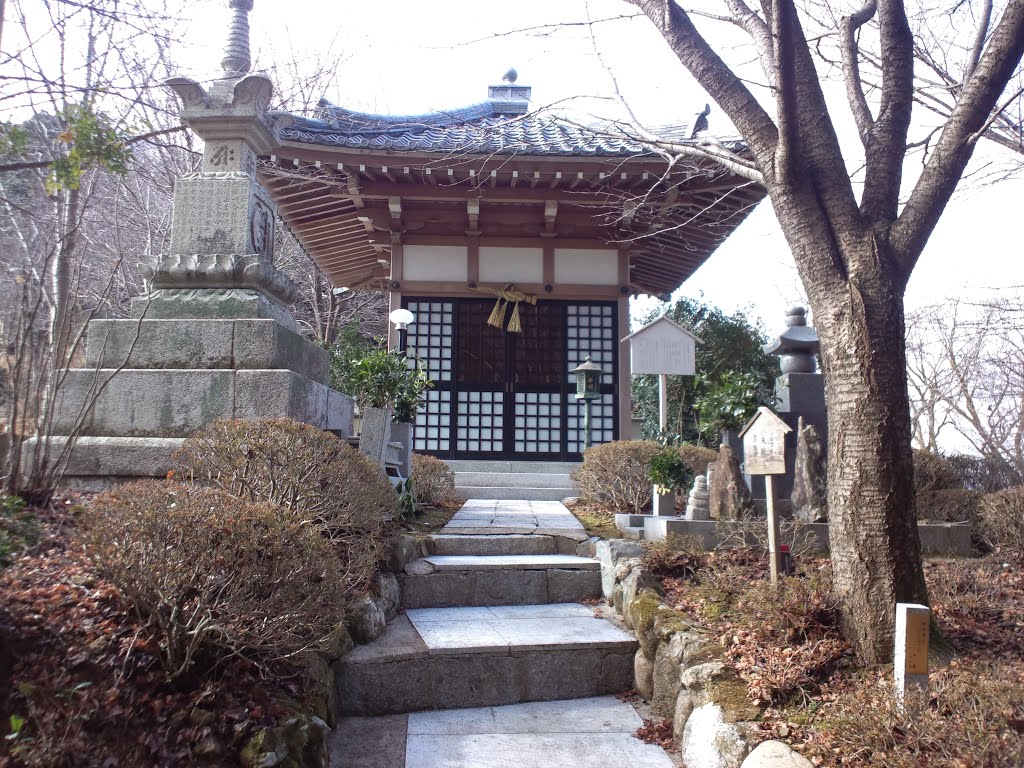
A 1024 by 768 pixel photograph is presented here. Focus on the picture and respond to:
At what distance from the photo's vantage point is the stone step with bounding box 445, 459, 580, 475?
10.7 m

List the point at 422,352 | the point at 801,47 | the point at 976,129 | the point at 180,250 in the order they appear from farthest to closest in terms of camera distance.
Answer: the point at 422,352 → the point at 180,250 → the point at 801,47 → the point at 976,129

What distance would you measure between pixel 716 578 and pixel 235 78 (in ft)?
18.0

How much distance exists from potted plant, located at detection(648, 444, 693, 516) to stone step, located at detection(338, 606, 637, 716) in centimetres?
224

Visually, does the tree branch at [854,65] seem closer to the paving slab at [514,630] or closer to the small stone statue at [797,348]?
the small stone statue at [797,348]

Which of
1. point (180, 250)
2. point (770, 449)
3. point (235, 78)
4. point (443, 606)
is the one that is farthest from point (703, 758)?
point (235, 78)

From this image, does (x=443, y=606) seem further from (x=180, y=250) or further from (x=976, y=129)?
(x=976, y=129)

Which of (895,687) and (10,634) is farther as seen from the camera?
(895,687)

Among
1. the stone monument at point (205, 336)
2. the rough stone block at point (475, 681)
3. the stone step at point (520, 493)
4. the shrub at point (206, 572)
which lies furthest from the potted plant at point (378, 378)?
the shrub at point (206, 572)

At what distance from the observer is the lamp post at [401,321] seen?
36.4 ft

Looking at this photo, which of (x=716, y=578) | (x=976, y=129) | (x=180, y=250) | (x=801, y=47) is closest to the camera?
(x=976, y=129)

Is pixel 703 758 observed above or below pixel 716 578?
below

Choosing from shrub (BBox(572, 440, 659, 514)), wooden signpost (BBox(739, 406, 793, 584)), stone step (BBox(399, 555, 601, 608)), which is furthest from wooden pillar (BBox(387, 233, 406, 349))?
wooden signpost (BBox(739, 406, 793, 584))

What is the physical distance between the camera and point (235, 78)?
6.10 metres

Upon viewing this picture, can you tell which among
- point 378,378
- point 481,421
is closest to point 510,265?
point 481,421
